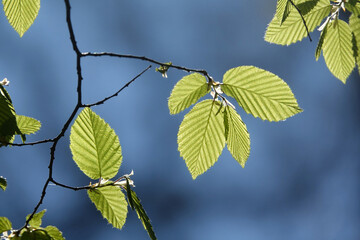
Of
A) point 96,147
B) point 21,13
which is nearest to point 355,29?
point 96,147

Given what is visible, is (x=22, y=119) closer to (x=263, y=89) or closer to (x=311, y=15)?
(x=263, y=89)

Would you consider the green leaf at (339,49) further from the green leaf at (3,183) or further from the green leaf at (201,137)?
the green leaf at (3,183)

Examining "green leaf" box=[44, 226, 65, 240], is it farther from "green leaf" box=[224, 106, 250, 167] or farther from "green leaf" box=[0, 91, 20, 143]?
"green leaf" box=[224, 106, 250, 167]

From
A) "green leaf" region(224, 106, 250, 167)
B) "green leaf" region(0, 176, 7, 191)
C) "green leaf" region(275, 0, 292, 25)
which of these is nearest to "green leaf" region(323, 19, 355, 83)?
"green leaf" region(275, 0, 292, 25)

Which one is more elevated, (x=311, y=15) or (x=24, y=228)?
(x=311, y=15)

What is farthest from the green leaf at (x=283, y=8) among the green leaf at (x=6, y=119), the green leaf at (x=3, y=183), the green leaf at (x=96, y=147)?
the green leaf at (x=3, y=183)

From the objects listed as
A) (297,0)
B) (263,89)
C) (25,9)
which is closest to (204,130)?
(263,89)
